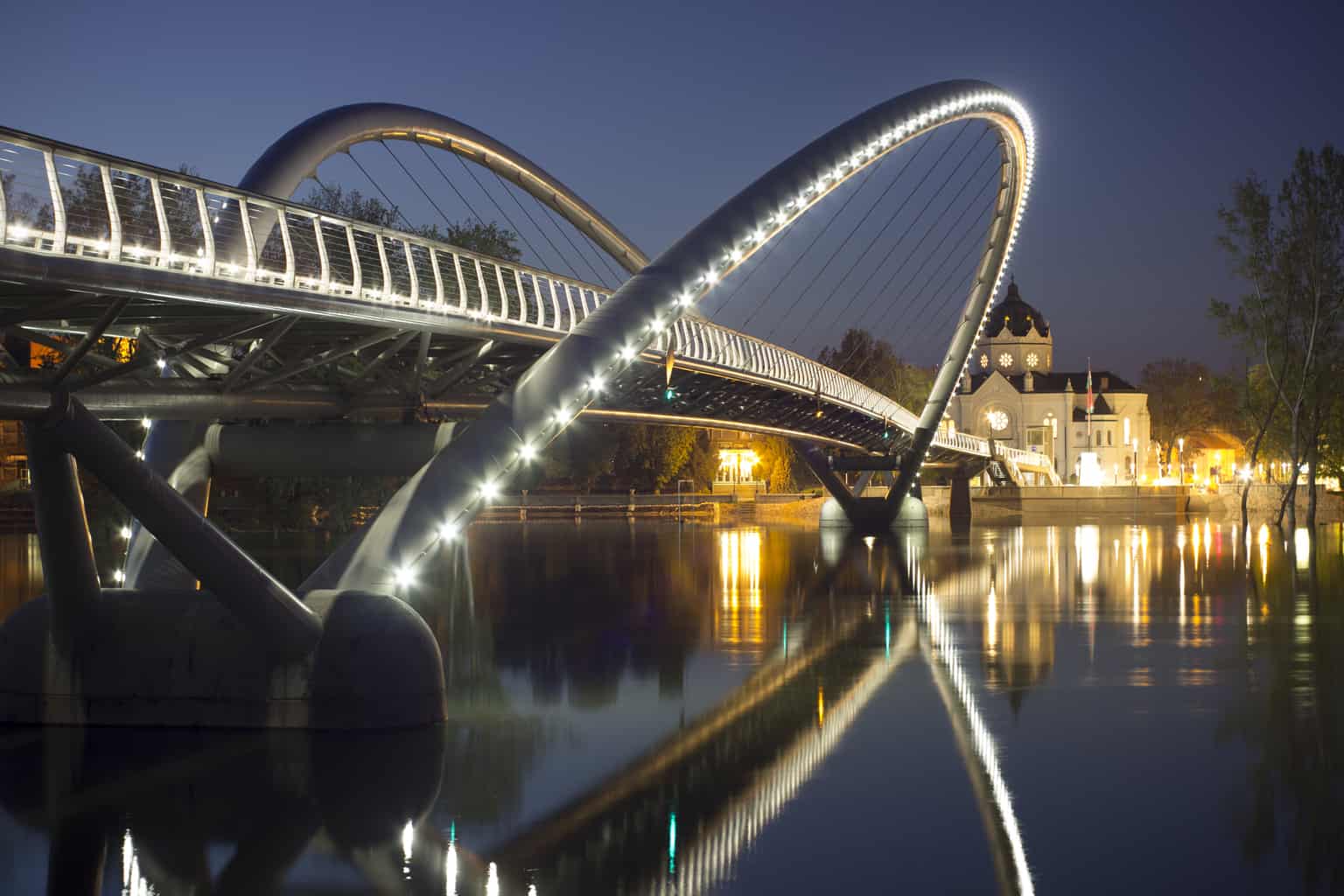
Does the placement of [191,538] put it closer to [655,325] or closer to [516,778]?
[516,778]

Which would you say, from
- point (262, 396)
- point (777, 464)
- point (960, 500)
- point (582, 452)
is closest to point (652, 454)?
point (960, 500)

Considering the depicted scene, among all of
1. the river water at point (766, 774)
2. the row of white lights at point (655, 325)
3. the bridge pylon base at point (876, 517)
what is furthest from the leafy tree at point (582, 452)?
the river water at point (766, 774)

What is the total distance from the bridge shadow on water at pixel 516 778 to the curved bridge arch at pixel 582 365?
1.99 m

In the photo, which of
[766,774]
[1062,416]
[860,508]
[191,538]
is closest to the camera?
[766,774]

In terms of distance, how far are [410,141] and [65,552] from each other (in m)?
22.4

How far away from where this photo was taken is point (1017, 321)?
165 metres

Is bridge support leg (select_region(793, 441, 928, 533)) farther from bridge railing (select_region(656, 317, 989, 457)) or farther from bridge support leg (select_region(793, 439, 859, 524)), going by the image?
bridge railing (select_region(656, 317, 989, 457))

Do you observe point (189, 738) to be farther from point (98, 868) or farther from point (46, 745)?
point (98, 868)

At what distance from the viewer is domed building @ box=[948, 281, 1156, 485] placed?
151250 mm

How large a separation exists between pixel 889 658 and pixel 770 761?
24.9 ft

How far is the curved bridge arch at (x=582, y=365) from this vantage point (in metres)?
17.9

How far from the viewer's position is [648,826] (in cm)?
1205

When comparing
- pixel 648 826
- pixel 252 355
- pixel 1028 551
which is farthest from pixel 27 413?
pixel 1028 551

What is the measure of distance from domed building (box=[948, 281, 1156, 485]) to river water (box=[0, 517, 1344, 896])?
414 ft
